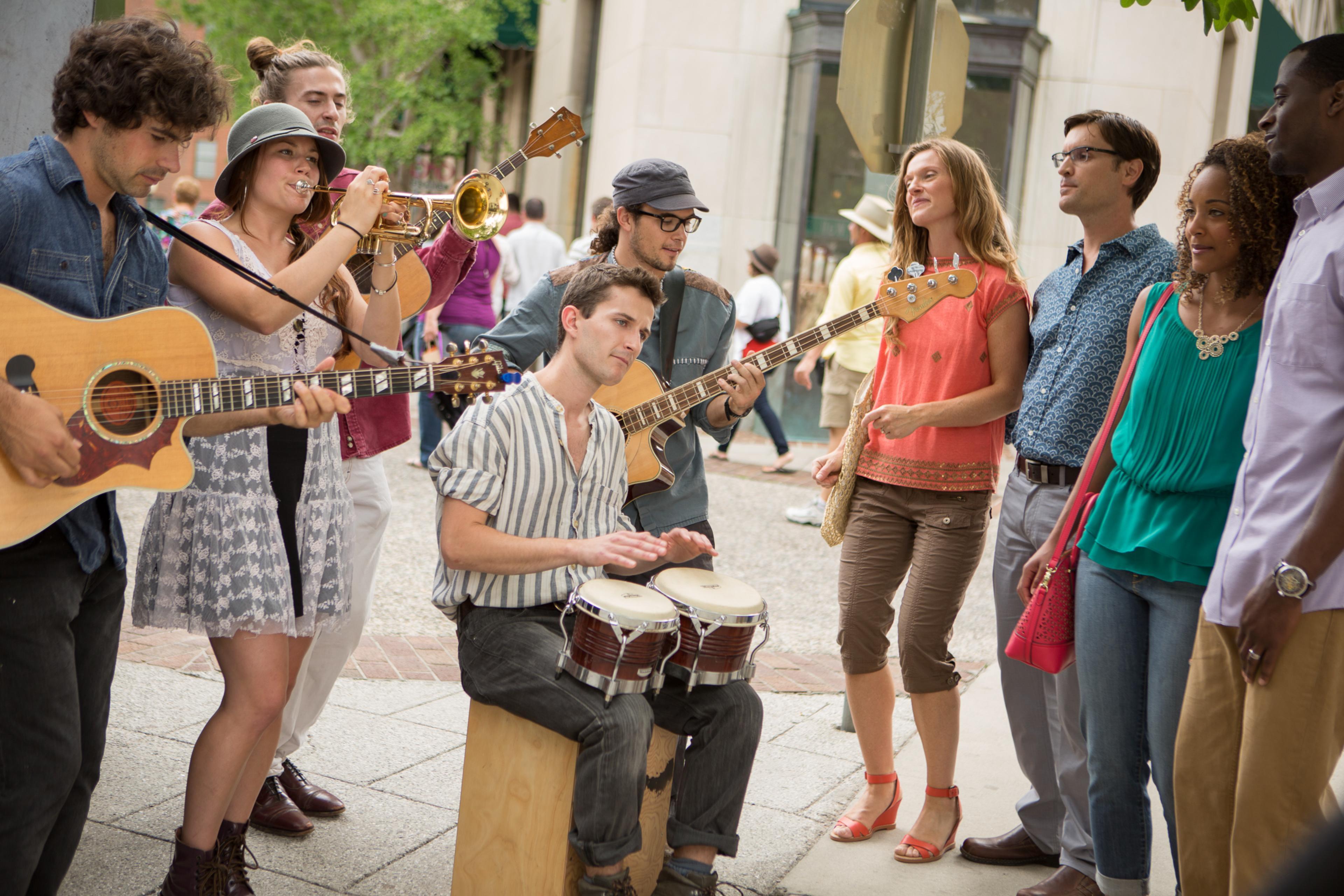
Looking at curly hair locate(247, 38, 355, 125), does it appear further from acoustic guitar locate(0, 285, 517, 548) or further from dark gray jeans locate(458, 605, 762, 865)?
dark gray jeans locate(458, 605, 762, 865)

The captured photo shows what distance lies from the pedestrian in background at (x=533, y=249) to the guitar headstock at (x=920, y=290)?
796 centimetres

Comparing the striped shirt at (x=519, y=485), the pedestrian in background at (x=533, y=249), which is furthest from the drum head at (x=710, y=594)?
the pedestrian in background at (x=533, y=249)

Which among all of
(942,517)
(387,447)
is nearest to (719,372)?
(942,517)

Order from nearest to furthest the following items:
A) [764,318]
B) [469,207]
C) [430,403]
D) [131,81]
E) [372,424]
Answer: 1. [131,81]
2. [372,424]
3. [469,207]
4. [430,403]
5. [764,318]

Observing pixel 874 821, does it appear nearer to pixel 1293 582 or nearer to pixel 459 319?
pixel 1293 582

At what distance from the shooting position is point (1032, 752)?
152 inches

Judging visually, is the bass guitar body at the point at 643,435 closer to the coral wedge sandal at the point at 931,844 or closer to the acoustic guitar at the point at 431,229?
the acoustic guitar at the point at 431,229

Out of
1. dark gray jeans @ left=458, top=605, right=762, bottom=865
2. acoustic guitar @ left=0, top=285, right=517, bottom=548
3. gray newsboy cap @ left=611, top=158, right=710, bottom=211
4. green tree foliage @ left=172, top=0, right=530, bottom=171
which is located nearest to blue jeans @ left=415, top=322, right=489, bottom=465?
gray newsboy cap @ left=611, top=158, right=710, bottom=211

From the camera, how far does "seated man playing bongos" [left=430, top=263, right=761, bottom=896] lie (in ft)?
9.59

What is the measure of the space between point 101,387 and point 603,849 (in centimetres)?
154

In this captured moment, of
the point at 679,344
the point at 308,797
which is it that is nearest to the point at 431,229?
the point at 679,344

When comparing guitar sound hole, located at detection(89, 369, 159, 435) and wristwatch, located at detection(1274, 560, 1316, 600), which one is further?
guitar sound hole, located at detection(89, 369, 159, 435)

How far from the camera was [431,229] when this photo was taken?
12.4ft

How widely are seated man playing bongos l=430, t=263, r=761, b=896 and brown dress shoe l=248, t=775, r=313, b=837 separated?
0.89 m
